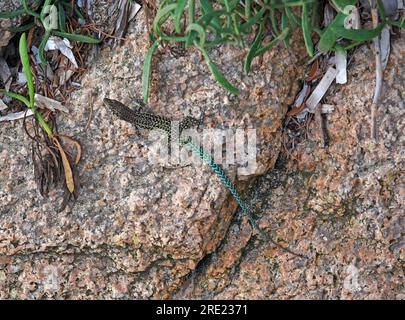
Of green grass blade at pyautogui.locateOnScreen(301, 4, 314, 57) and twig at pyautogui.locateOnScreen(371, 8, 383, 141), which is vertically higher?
green grass blade at pyautogui.locateOnScreen(301, 4, 314, 57)

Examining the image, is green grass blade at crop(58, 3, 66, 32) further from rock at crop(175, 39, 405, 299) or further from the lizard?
rock at crop(175, 39, 405, 299)

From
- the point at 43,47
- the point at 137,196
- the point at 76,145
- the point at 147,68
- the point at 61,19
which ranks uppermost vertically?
the point at 61,19

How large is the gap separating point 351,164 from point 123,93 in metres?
0.80

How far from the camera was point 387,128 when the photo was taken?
6.95 feet

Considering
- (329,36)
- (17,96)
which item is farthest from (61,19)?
(329,36)

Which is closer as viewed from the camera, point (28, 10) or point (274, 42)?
point (274, 42)

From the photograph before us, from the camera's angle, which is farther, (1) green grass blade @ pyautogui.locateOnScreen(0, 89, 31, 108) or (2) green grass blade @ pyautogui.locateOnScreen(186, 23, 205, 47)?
(1) green grass blade @ pyautogui.locateOnScreen(0, 89, 31, 108)

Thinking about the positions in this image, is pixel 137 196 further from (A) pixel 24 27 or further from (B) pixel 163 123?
(A) pixel 24 27

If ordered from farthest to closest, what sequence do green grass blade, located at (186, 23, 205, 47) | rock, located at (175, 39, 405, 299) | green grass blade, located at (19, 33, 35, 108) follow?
green grass blade, located at (19, 33, 35, 108)
rock, located at (175, 39, 405, 299)
green grass blade, located at (186, 23, 205, 47)

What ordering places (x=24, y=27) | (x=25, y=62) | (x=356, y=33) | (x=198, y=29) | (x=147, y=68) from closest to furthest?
(x=198, y=29) → (x=356, y=33) → (x=147, y=68) → (x=25, y=62) → (x=24, y=27)

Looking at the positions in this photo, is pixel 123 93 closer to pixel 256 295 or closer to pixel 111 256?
pixel 111 256

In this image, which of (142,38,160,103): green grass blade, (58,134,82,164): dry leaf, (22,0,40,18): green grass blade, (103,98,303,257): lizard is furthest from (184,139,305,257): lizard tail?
(22,0,40,18): green grass blade

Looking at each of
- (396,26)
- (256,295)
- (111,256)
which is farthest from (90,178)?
(396,26)

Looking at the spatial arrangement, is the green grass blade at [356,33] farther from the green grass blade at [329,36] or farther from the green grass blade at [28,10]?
the green grass blade at [28,10]
